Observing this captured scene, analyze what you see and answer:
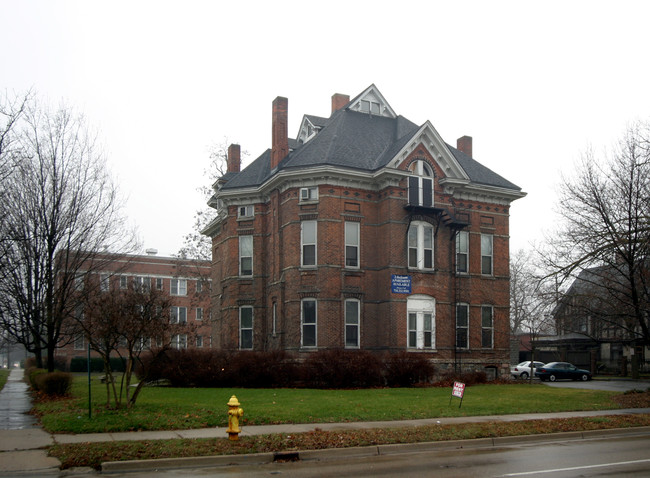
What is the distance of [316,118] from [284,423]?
25003 mm

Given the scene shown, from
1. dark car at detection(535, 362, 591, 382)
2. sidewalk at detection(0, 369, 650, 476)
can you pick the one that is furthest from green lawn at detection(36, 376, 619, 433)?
dark car at detection(535, 362, 591, 382)

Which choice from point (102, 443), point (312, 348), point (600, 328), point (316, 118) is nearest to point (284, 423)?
point (102, 443)

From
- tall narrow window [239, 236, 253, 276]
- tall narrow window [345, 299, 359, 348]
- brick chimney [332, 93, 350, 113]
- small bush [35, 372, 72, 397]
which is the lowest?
small bush [35, 372, 72, 397]

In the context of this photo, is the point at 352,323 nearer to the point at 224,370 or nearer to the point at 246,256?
the point at 224,370

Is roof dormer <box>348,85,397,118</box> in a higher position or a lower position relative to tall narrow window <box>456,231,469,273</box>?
higher

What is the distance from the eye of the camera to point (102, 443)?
40.8 ft

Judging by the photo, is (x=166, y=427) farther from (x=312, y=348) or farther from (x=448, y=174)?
(x=448, y=174)

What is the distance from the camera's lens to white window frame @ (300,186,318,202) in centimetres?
3120

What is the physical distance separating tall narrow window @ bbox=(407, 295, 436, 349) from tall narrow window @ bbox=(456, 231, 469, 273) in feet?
9.46

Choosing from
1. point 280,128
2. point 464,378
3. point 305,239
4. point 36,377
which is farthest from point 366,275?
point 36,377

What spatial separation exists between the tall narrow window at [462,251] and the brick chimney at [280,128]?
34.0 ft

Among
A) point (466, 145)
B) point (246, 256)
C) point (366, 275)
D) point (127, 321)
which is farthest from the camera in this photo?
point (466, 145)

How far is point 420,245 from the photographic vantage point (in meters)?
32.1

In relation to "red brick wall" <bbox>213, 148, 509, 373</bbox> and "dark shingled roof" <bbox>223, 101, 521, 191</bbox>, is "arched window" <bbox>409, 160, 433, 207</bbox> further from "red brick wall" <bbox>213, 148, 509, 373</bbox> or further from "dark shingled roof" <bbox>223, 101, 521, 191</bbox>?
"dark shingled roof" <bbox>223, 101, 521, 191</bbox>
